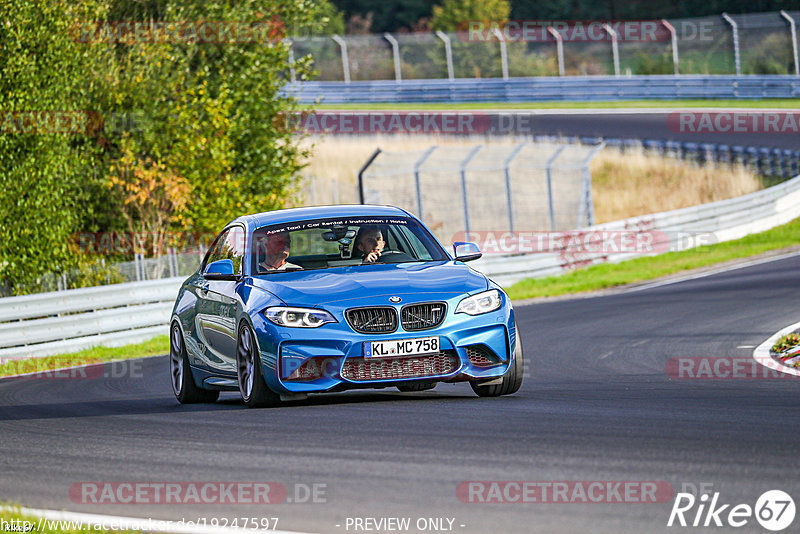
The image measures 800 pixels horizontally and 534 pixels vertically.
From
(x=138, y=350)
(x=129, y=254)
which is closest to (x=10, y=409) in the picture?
(x=138, y=350)

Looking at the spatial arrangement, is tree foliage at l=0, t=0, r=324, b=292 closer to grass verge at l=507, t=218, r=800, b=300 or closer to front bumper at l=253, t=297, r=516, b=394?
grass verge at l=507, t=218, r=800, b=300

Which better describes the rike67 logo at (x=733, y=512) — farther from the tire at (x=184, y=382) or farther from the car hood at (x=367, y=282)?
the tire at (x=184, y=382)

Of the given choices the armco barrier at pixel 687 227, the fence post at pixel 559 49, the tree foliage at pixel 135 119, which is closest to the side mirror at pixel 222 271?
the tree foliage at pixel 135 119

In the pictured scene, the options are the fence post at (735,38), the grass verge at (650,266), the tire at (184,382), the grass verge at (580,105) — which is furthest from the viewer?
the fence post at (735,38)

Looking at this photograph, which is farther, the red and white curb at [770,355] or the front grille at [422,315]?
the red and white curb at [770,355]

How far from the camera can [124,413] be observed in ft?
33.6

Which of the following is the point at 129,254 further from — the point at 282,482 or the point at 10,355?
the point at 282,482

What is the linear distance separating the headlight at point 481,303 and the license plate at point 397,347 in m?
0.37

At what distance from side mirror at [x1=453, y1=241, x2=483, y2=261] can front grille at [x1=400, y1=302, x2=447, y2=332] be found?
1.21m

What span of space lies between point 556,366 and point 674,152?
88.2 feet

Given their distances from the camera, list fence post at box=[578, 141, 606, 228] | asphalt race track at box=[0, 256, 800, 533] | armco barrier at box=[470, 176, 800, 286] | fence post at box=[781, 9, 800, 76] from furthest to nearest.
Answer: fence post at box=[781, 9, 800, 76] → fence post at box=[578, 141, 606, 228] → armco barrier at box=[470, 176, 800, 286] → asphalt race track at box=[0, 256, 800, 533]

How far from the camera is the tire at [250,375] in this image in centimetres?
941

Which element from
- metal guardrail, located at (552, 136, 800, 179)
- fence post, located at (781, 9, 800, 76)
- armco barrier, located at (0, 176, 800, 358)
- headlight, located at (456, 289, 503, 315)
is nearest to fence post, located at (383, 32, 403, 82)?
metal guardrail, located at (552, 136, 800, 179)

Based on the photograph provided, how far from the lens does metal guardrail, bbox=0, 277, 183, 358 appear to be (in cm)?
1903
